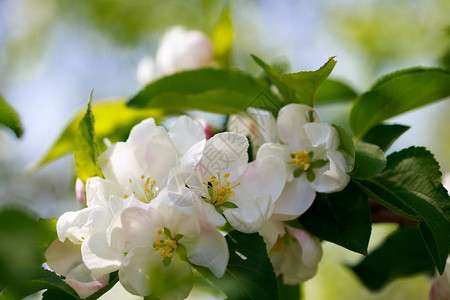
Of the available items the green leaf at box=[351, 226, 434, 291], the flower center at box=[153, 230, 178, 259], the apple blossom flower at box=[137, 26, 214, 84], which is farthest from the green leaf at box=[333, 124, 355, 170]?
the apple blossom flower at box=[137, 26, 214, 84]

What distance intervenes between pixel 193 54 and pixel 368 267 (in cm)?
71

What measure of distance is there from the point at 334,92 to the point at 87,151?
0.61m

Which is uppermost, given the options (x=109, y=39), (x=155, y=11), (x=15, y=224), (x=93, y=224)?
(x=15, y=224)

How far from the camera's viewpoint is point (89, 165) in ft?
2.71

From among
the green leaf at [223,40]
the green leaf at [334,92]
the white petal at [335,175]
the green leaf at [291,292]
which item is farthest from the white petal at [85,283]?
the green leaf at [223,40]

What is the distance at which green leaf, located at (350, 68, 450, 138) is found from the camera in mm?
916

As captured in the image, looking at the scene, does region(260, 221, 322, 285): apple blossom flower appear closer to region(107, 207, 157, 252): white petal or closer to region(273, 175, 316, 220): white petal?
region(273, 175, 316, 220): white petal

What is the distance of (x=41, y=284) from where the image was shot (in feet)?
2.23

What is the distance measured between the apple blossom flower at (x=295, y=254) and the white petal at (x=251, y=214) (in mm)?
99

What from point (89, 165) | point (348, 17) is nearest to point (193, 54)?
point (89, 165)

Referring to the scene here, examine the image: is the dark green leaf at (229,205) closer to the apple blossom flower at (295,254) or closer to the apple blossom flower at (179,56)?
the apple blossom flower at (295,254)

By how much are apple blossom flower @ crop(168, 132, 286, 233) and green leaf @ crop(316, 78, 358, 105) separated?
48cm

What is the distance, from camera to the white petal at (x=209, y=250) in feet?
2.20

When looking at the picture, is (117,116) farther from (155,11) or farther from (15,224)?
(155,11)
